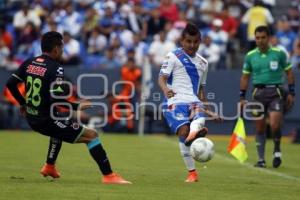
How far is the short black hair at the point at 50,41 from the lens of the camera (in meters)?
11.6

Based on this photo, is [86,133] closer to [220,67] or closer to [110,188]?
[110,188]

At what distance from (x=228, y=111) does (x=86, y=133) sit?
568 inches

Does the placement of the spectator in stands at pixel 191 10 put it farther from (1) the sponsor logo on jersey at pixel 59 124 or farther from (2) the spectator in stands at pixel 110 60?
(1) the sponsor logo on jersey at pixel 59 124

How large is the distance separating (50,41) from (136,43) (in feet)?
50.3

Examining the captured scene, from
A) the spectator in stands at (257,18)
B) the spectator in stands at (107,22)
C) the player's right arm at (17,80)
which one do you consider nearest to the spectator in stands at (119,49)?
the spectator in stands at (107,22)

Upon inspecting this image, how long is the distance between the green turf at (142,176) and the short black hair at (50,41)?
5.97 ft

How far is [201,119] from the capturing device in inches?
481

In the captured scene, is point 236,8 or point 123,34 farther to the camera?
point 236,8

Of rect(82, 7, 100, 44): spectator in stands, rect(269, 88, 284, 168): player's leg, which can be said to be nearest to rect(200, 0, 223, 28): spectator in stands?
rect(82, 7, 100, 44): spectator in stands

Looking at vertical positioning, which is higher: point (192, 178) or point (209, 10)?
point (209, 10)

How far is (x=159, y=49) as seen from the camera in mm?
26453

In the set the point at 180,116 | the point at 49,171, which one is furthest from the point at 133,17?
the point at 49,171

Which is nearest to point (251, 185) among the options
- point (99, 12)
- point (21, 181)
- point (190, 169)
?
point (190, 169)

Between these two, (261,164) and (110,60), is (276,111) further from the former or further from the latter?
(110,60)
